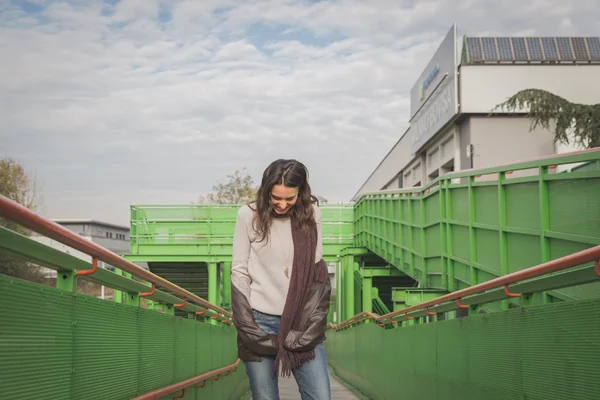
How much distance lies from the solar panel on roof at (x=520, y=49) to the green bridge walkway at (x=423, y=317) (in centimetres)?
1101

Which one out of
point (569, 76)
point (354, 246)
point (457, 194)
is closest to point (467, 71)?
point (569, 76)

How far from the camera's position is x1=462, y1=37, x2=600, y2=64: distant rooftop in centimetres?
2692

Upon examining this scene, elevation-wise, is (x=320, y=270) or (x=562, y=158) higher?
(x=562, y=158)

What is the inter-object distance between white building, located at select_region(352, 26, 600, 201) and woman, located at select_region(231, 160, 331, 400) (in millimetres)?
22538

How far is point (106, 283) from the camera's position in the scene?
4.12 meters

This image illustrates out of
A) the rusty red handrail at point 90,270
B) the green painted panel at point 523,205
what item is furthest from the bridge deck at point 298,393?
the rusty red handrail at point 90,270

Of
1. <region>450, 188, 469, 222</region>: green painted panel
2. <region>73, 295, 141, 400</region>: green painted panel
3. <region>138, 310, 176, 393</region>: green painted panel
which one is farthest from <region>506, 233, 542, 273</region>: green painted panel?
<region>73, 295, 141, 400</region>: green painted panel

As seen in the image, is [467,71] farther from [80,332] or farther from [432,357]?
[80,332]

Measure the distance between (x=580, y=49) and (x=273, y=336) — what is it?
25.6 m

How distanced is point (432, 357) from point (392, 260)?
41.4ft

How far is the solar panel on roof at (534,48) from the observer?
27234mm

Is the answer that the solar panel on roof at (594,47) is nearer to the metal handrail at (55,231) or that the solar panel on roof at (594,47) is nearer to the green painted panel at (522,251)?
the green painted panel at (522,251)

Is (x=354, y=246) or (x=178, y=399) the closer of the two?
(x=178, y=399)

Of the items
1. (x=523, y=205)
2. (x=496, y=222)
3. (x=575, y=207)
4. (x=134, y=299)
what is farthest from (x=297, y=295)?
(x=496, y=222)
